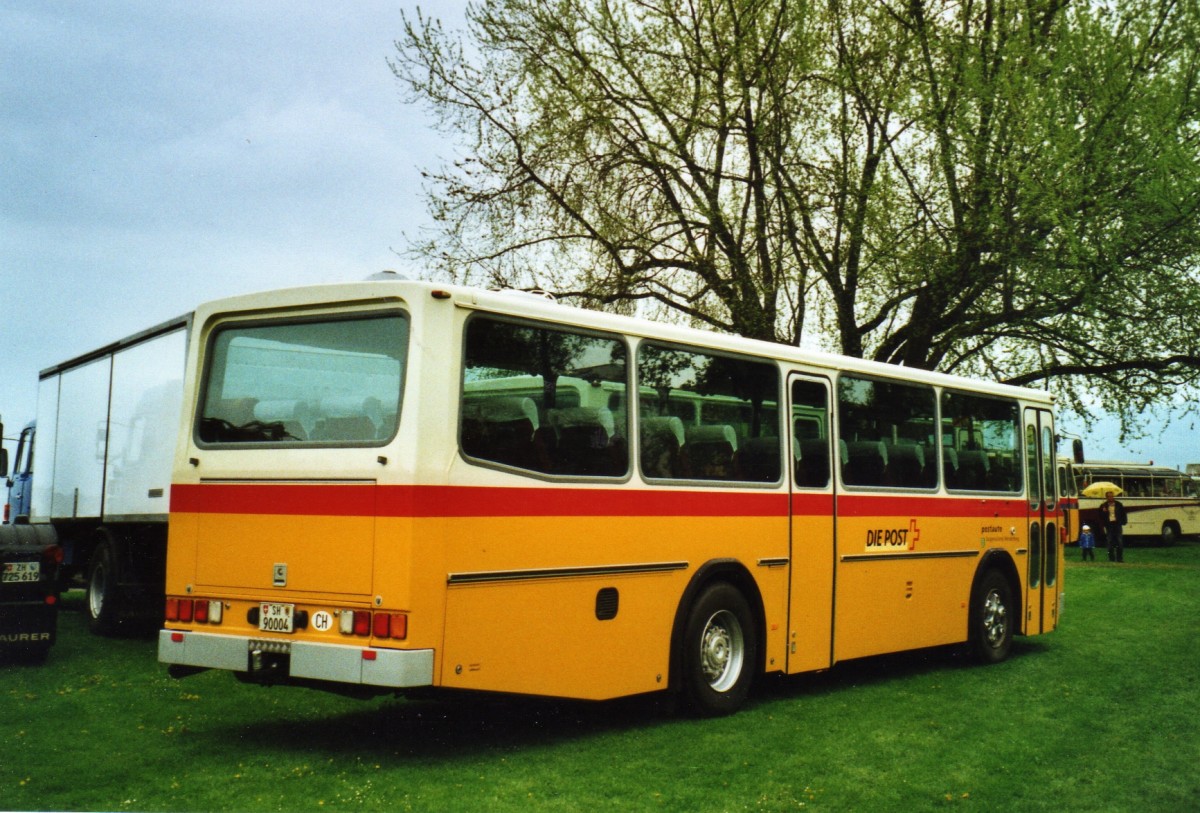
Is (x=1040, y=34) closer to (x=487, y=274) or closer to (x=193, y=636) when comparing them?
(x=487, y=274)

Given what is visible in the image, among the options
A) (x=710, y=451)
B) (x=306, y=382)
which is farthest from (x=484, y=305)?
(x=710, y=451)

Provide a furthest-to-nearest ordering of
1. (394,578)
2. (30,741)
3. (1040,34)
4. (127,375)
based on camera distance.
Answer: (1040,34), (127,375), (30,741), (394,578)

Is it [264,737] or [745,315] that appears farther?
[745,315]

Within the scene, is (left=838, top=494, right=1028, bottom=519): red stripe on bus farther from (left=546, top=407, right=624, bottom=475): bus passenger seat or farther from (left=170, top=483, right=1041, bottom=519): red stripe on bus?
(left=546, top=407, right=624, bottom=475): bus passenger seat

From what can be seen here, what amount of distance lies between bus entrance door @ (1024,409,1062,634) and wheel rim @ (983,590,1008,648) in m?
0.55

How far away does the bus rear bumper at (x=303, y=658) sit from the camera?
24.6ft

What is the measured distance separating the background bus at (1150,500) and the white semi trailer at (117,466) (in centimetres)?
3597

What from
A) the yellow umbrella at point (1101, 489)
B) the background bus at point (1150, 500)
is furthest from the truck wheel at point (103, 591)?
the yellow umbrella at point (1101, 489)

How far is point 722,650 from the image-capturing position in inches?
399

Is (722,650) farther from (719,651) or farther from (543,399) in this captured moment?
(543,399)

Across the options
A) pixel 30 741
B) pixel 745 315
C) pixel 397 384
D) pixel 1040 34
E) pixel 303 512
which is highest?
pixel 1040 34

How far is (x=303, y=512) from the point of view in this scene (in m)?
8.16

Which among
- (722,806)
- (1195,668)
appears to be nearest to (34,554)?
(722,806)

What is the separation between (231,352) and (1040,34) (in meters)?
18.6
